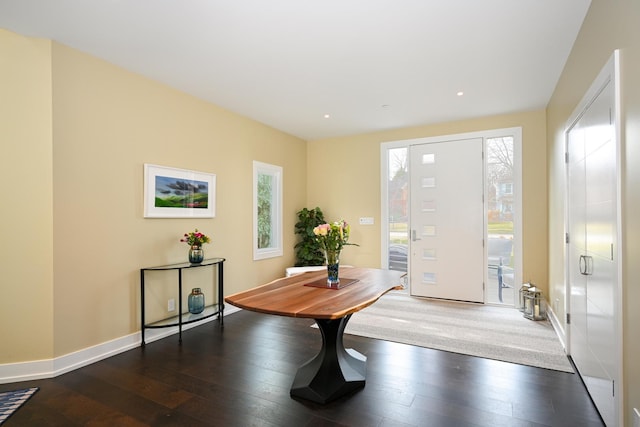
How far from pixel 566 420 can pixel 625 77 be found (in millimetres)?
1980

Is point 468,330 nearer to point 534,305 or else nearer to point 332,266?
point 534,305

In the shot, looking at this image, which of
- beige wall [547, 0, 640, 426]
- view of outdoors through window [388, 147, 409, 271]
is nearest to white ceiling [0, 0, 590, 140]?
beige wall [547, 0, 640, 426]

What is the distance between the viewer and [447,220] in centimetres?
481

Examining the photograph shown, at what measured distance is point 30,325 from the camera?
99.2 inches

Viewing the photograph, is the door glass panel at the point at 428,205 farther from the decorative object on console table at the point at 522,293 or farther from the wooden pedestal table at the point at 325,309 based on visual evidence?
the wooden pedestal table at the point at 325,309

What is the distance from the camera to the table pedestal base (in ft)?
7.16

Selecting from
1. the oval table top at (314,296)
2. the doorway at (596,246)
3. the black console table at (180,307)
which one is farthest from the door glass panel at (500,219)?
the black console table at (180,307)

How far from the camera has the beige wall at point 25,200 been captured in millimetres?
2455

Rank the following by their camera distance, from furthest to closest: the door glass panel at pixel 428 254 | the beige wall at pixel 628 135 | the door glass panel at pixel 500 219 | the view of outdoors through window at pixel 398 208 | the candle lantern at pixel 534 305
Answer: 1. the view of outdoors through window at pixel 398 208
2. the door glass panel at pixel 428 254
3. the door glass panel at pixel 500 219
4. the candle lantern at pixel 534 305
5. the beige wall at pixel 628 135

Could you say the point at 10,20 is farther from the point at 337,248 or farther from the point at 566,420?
the point at 566,420

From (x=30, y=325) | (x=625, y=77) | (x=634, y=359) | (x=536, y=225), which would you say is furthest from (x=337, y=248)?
(x=536, y=225)

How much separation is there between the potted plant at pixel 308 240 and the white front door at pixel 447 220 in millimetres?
1545

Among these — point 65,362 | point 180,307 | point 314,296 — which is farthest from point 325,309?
point 65,362

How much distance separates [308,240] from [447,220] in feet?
7.49
